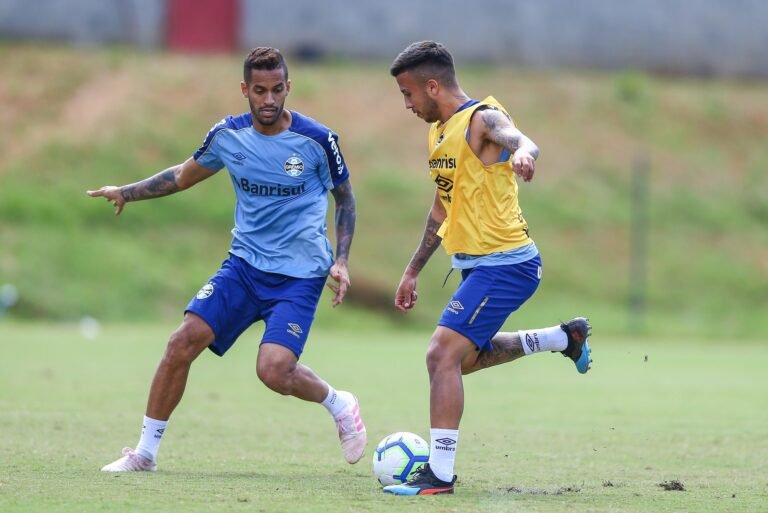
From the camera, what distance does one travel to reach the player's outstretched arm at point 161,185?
8.48m

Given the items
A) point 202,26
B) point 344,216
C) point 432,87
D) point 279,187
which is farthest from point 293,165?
point 202,26

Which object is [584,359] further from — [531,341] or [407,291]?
[407,291]

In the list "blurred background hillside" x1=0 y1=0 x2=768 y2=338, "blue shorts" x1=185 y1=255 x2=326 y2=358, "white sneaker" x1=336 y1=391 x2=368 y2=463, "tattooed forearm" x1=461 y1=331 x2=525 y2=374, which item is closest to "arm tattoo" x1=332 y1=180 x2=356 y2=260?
"blue shorts" x1=185 y1=255 x2=326 y2=358

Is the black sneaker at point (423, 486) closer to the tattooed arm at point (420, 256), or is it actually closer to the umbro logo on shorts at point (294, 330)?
the tattooed arm at point (420, 256)

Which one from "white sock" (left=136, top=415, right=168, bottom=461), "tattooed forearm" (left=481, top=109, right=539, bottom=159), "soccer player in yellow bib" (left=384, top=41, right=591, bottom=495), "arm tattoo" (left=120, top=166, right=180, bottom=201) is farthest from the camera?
"arm tattoo" (left=120, top=166, right=180, bottom=201)

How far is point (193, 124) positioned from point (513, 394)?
19337mm

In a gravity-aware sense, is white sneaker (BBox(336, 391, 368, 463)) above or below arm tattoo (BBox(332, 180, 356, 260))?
below

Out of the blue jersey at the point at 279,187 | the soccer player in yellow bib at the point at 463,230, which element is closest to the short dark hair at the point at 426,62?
the soccer player in yellow bib at the point at 463,230

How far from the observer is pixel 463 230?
7.50m

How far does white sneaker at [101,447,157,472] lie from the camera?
7743 millimetres

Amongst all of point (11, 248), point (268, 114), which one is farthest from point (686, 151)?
point (268, 114)

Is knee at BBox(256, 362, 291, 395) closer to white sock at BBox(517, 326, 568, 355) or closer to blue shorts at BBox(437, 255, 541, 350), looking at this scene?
blue shorts at BBox(437, 255, 541, 350)

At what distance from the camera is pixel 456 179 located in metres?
7.41

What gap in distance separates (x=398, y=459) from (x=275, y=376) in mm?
1055
